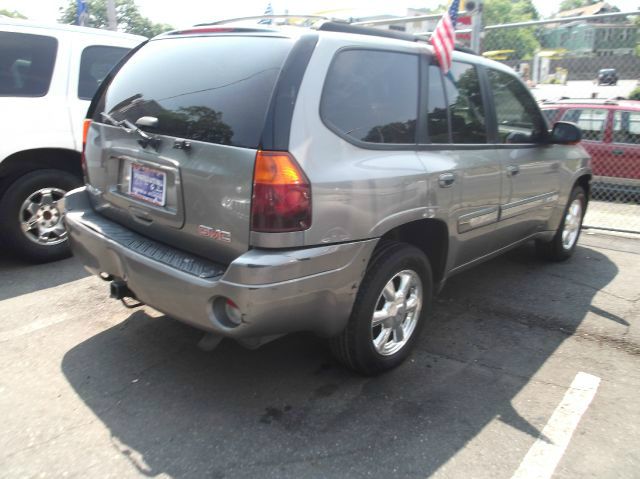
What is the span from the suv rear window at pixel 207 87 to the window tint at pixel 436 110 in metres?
1.03

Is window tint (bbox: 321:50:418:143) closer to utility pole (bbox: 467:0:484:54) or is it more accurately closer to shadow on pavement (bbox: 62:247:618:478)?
shadow on pavement (bbox: 62:247:618:478)

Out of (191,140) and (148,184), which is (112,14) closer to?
(148,184)

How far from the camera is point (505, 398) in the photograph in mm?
2963

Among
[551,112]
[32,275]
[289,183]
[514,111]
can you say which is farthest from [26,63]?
[551,112]

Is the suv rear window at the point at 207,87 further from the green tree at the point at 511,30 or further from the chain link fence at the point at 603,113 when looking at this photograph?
the green tree at the point at 511,30

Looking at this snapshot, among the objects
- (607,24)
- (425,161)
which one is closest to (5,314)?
(425,161)

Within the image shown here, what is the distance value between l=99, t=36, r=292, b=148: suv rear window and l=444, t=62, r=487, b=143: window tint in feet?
4.27

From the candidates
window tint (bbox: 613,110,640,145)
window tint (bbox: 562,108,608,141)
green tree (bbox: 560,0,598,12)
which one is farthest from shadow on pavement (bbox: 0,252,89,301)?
green tree (bbox: 560,0,598,12)

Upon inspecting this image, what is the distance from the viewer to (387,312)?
3.05 meters

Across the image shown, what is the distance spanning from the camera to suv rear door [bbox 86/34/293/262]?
8.07ft

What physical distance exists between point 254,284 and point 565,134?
3.21 metres

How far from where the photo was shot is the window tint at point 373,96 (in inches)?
103

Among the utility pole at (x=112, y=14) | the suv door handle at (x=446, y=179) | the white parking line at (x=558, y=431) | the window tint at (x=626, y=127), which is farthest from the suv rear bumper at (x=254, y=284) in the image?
the utility pole at (x=112, y=14)

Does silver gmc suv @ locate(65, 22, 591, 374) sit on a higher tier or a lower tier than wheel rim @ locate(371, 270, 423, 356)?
higher
